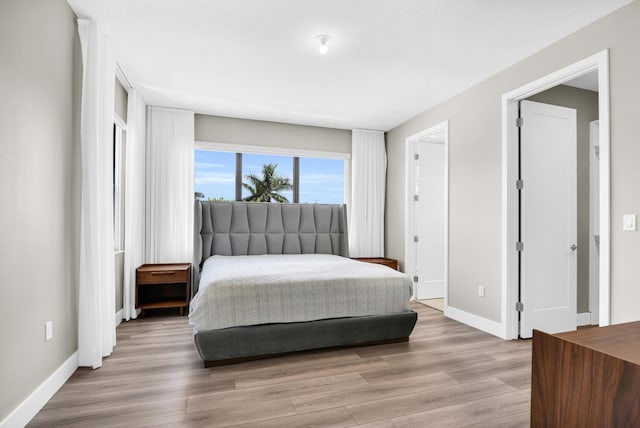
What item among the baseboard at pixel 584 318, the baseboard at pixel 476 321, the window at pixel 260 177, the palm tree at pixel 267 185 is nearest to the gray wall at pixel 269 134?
the window at pixel 260 177

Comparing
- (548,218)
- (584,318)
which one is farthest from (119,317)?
(584,318)

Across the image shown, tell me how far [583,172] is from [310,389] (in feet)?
12.7

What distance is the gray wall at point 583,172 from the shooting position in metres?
3.84

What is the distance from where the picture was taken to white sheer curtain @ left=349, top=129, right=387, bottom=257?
18.0ft

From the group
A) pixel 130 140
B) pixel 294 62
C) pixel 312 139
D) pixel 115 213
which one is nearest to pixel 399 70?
pixel 294 62

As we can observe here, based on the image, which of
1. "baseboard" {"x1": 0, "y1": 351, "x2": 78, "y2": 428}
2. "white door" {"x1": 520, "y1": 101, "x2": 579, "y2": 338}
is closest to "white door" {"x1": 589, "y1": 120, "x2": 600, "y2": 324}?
"white door" {"x1": 520, "y1": 101, "x2": 579, "y2": 338}

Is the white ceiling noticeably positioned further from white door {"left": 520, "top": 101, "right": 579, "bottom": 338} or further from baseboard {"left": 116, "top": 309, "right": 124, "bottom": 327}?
baseboard {"left": 116, "top": 309, "right": 124, "bottom": 327}

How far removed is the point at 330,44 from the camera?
9.65ft

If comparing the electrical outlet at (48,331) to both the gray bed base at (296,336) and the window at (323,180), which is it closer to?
the gray bed base at (296,336)

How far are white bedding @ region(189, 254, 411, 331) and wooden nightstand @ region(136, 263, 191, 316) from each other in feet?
4.05

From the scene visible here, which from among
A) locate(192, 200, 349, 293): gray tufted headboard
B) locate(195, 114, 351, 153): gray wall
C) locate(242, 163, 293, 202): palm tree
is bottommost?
locate(192, 200, 349, 293): gray tufted headboard

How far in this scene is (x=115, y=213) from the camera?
3.71 metres

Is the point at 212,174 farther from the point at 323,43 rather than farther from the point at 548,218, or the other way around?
the point at 548,218

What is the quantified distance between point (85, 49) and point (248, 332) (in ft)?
8.17
